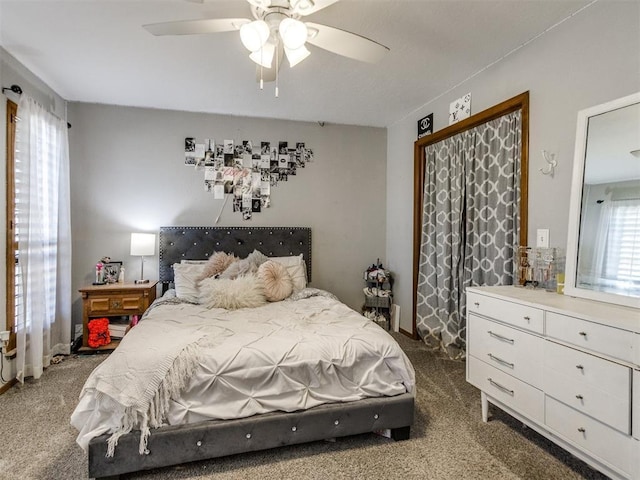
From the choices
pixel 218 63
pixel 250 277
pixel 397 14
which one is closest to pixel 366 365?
pixel 250 277

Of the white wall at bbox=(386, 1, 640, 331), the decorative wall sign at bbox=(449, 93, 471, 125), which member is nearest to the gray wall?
the decorative wall sign at bbox=(449, 93, 471, 125)

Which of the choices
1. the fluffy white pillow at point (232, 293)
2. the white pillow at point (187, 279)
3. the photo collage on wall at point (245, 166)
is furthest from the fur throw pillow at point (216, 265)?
the photo collage on wall at point (245, 166)

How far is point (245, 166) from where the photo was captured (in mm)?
4035

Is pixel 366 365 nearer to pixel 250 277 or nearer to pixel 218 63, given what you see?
pixel 250 277

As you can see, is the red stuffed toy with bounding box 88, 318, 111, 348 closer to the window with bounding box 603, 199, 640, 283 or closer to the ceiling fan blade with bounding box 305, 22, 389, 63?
the ceiling fan blade with bounding box 305, 22, 389, 63

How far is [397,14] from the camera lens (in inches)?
82.7

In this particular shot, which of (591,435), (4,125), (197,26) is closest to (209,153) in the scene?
(4,125)

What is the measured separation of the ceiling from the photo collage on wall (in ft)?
1.37

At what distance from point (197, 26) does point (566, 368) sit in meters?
2.46

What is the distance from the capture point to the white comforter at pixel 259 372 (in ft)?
5.28

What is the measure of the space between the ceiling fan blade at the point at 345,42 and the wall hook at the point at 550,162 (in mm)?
1313

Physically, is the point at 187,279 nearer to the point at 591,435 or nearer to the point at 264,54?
the point at 264,54

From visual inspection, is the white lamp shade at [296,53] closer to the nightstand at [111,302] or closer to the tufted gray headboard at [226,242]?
the tufted gray headboard at [226,242]

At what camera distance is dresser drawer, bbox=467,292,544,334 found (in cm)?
176
